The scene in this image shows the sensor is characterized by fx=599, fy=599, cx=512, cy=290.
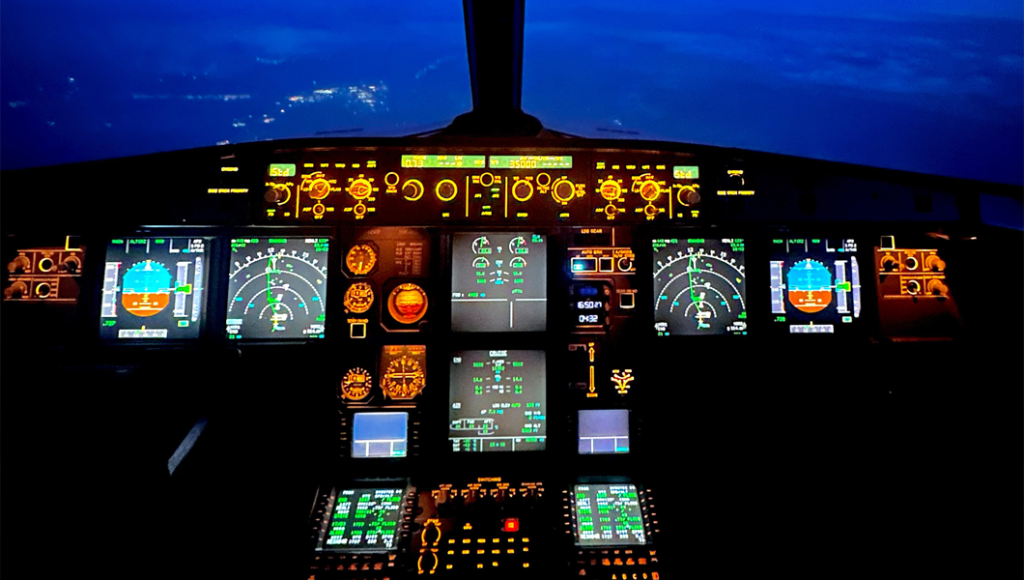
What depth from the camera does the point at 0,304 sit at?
236 cm

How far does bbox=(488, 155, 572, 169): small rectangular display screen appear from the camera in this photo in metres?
2.46

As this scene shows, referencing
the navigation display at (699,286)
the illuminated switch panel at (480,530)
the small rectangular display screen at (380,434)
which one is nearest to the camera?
the illuminated switch panel at (480,530)

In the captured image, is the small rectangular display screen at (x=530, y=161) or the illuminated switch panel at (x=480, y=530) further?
the small rectangular display screen at (x=530, y=161)

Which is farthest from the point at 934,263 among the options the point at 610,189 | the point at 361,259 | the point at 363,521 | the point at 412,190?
the point at 363,521

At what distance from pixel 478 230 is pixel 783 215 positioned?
1271 millimetres

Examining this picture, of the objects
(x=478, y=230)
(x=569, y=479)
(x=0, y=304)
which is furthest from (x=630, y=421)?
(x=0, y=304)

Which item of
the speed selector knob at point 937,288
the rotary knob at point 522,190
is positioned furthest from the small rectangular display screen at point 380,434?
the speed selector knob at point 937,288

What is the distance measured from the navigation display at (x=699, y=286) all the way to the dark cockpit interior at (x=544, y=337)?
0.04 ft

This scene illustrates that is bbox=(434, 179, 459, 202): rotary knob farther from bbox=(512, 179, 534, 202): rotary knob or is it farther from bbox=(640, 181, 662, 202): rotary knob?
bbox=(640, 181, 662, 202): rotary knob

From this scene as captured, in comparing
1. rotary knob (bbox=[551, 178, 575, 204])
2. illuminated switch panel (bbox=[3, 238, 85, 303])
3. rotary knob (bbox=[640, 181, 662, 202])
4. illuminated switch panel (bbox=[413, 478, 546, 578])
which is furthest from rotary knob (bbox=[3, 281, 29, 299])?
rotary knob (bbox=[640, 181, 662, 202])

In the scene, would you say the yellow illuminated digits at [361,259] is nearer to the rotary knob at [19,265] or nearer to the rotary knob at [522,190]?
the rotary knob at [522,190]

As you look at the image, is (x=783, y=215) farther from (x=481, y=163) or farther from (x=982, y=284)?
(x=481, y=163)

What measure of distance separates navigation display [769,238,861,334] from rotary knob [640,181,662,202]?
52 centimetres

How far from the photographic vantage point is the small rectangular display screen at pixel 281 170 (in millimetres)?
2447
